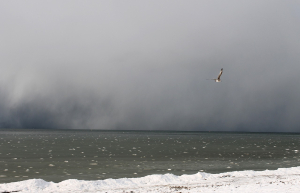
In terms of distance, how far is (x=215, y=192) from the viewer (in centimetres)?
1828

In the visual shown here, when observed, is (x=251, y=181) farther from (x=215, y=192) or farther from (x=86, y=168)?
(x=86, y=168)

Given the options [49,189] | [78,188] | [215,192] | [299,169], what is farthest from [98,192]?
[299,169]

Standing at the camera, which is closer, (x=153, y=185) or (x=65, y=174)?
(x=153, y=185)

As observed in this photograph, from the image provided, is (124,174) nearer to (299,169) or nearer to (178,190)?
(178,190)

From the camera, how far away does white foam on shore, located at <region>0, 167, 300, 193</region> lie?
757 inches

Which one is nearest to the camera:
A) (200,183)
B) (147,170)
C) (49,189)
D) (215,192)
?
(215,192)

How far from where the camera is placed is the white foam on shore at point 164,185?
19234mm

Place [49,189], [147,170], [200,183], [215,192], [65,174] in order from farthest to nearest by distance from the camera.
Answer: [147,170] < [65,174] < [200,183] < [49,189] < [215,192]

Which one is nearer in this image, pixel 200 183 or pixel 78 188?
pixel 78 188

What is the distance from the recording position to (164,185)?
2127cm

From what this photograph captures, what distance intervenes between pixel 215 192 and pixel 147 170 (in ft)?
44.1

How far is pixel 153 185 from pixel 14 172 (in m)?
15.1

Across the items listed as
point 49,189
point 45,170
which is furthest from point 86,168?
point 49,189

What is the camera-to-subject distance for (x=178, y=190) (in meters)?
19.0
